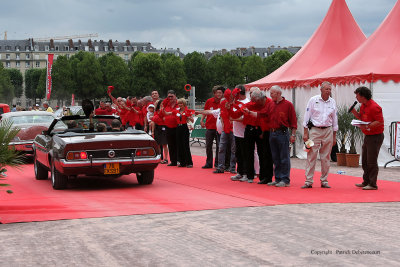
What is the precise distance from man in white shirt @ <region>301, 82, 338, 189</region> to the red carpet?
1.40 ft

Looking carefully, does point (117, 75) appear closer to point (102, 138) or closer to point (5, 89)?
point (5, 89)


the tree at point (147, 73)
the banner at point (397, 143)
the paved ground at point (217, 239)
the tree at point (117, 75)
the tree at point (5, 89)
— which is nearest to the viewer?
the paved ground at point (217, 239)

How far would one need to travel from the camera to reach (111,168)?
11133 mm

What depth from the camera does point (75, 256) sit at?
19.3 feet

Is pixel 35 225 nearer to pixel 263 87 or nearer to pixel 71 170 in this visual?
pixel 71 170

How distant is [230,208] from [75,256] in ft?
11.1

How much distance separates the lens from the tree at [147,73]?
10594 centimetres

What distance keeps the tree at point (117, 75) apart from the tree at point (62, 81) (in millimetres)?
6380

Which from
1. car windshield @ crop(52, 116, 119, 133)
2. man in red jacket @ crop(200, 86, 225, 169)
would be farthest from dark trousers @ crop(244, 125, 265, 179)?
car windshield @ crop(52, 116, 119, 133)

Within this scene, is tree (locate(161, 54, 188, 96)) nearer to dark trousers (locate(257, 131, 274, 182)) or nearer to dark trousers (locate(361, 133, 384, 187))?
dark trousers (locate(257, 131, 274, 182))

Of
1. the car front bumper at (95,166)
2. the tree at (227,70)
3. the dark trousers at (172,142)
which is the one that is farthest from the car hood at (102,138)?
the tree at (227,70)

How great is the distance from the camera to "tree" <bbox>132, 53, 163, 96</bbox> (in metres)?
106

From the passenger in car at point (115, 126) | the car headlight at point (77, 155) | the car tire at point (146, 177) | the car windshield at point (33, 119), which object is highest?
the passenger in car at point (115, 126)

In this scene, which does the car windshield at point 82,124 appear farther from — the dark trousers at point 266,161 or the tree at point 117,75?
the tree at point 117,75
